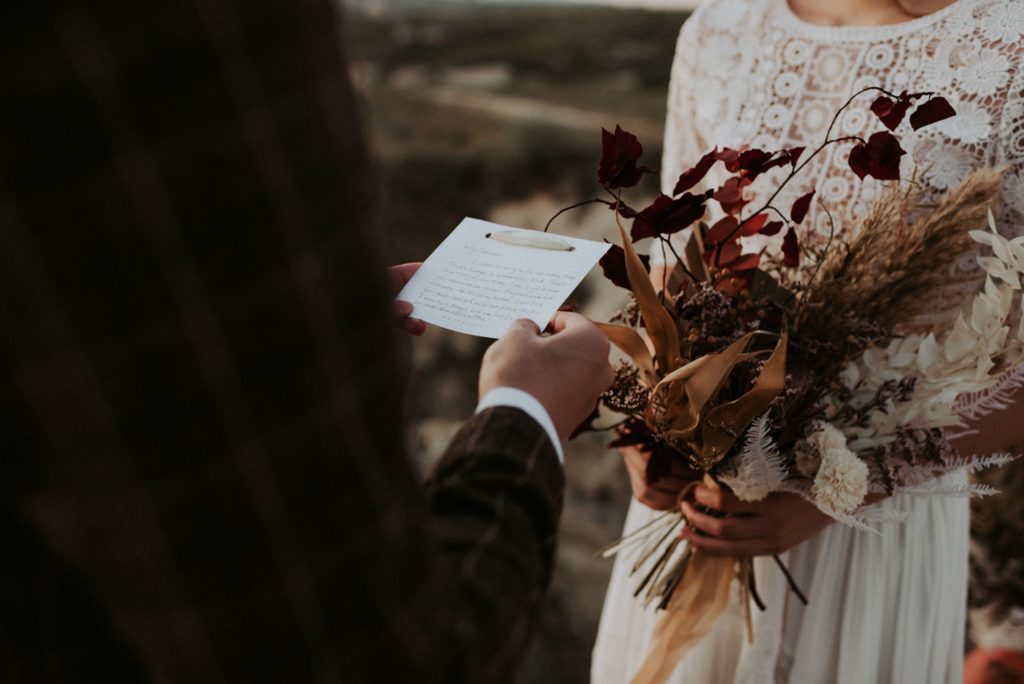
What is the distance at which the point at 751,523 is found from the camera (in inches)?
47.8

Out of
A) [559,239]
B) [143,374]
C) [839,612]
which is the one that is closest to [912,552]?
[839,612]

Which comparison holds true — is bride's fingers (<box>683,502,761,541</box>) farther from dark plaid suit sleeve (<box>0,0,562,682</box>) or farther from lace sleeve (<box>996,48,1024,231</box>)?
dark plaid suit sleeve (<box>0,0,562,682</box>)

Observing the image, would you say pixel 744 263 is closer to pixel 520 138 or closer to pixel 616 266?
pixel 616 266

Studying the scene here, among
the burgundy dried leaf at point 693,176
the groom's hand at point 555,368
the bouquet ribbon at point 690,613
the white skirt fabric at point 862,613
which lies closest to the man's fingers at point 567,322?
the groom's hand at point 555,368

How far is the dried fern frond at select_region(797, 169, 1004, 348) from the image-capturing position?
3.31ft

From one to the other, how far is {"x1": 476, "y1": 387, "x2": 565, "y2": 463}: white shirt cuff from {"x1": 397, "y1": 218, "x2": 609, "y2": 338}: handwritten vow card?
0.16 m

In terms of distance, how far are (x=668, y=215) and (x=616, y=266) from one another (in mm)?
98

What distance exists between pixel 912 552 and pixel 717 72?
96 centimetres

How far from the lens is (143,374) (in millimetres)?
421

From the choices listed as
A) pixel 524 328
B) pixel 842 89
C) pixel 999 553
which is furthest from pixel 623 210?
pixel 999 553

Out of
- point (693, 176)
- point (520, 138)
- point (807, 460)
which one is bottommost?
point (520, 138)

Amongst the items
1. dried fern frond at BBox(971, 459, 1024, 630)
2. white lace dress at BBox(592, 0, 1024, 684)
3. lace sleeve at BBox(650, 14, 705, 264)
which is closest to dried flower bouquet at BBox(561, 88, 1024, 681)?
white lace dress at BBox(592, 0, 1024, 684)

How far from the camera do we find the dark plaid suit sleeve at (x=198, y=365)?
0.39 m

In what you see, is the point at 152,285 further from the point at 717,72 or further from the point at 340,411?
the point at 717,72
